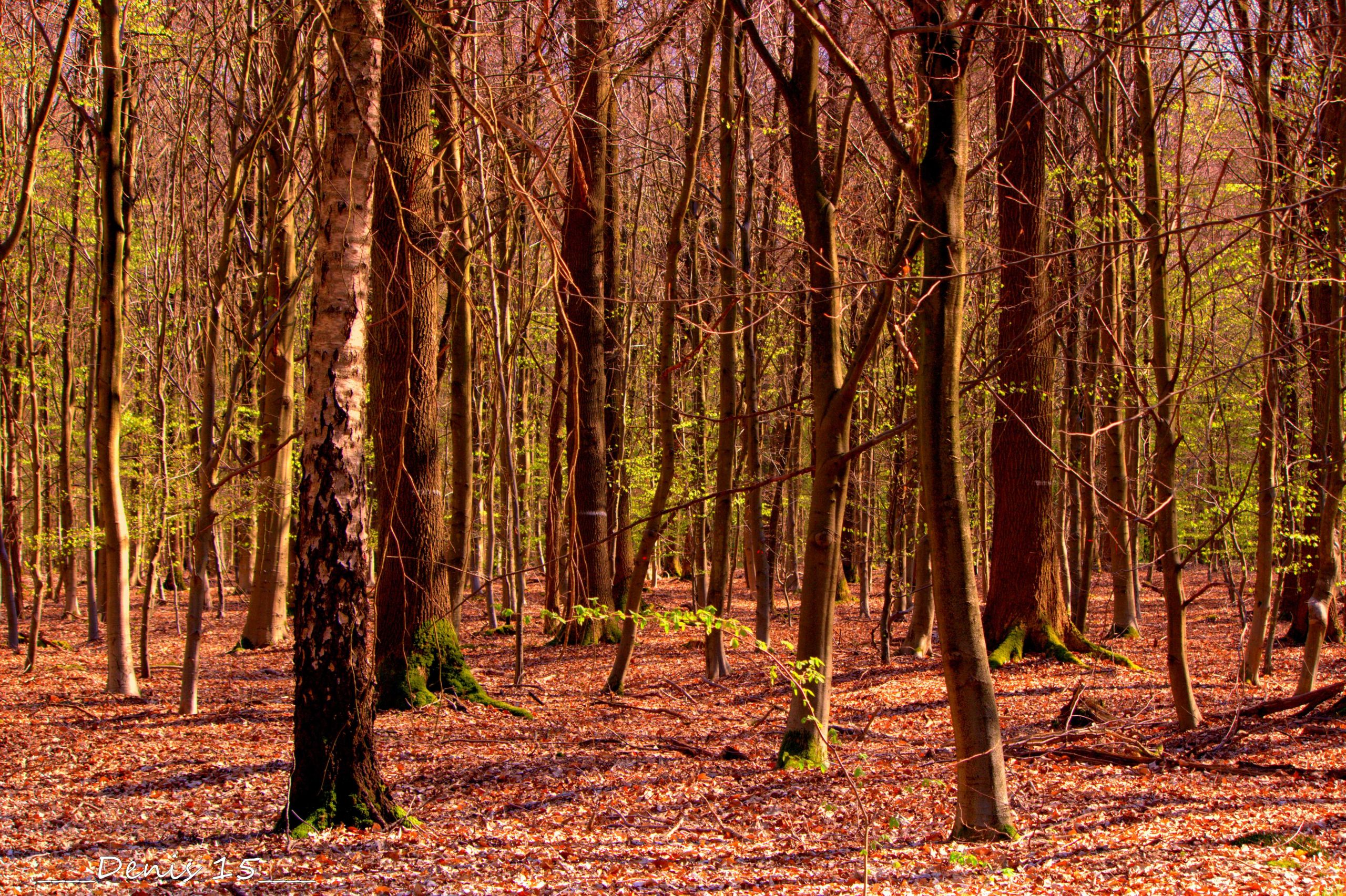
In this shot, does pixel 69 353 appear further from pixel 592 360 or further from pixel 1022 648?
pixel 1022 648

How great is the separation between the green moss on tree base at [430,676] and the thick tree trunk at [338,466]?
10.5 feet

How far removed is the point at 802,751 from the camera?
6172 mm

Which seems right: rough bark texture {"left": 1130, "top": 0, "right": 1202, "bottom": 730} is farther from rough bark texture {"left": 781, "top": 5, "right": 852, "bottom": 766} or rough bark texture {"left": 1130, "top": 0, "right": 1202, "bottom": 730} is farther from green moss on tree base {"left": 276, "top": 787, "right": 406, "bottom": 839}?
green moss on tree base {"left": 276, "top": 787, "right": 406, "bottom": 839}

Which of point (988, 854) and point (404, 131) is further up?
point (404, 131)

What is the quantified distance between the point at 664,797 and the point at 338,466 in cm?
295

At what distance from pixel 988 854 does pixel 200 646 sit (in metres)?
11.7

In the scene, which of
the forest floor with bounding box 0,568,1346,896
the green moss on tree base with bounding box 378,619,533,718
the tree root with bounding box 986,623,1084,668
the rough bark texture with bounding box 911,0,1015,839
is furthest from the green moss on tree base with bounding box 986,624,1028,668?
the rough bark texture with bounding box 911,0,1015,839

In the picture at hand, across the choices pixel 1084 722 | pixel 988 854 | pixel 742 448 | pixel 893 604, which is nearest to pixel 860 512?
pixel 893 604

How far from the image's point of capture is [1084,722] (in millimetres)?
7066

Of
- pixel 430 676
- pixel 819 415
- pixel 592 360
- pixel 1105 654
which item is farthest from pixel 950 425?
pixel 592 360

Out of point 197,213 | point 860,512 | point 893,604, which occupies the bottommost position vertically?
point 893,604

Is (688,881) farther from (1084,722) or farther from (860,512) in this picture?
(860,512)

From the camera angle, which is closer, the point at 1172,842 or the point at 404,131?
the point at 1172,842

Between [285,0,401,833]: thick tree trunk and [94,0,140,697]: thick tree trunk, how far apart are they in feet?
14.0
